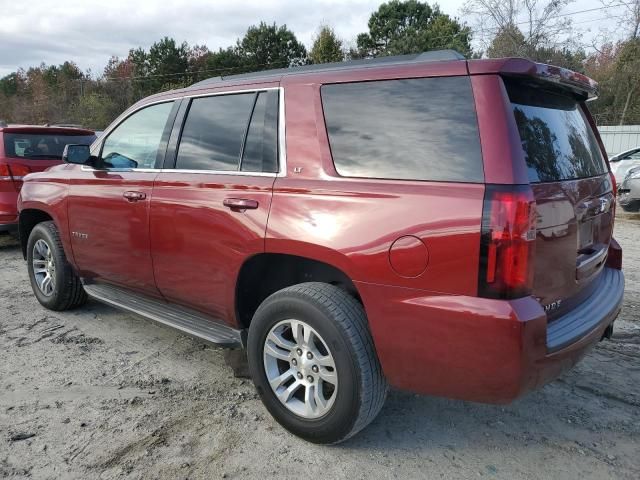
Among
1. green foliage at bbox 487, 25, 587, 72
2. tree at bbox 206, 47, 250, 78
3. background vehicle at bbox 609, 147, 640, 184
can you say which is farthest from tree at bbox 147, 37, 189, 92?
background vehicle at bbox 609, 147, 640, 184

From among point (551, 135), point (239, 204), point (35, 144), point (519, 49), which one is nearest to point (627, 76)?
point (519, 49)

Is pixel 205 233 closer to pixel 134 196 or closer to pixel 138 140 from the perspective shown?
pixel 134 196

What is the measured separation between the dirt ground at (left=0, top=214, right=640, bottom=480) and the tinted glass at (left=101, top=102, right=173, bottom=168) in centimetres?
141

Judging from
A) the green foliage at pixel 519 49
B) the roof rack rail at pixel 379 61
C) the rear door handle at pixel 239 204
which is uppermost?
the green foliage at pixel 519 49

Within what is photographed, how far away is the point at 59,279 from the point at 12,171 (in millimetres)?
3200

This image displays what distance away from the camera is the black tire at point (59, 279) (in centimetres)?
446

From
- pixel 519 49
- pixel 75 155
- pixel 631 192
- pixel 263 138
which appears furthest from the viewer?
pixel 519 49

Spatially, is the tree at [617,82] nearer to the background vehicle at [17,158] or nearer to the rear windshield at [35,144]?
the rear windshield at [35,144]

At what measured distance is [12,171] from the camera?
22.4 ft

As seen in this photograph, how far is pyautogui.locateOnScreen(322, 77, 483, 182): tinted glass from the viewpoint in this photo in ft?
7.33

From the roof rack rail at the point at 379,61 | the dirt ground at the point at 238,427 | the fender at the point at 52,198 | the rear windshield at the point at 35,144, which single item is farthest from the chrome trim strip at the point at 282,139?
the rear windshield at the point at 35,144

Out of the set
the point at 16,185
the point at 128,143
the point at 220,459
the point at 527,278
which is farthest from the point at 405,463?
the point at 16,185

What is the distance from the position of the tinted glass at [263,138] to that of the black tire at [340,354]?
74 centimetres

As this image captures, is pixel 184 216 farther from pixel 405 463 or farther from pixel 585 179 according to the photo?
pixel 585 179
